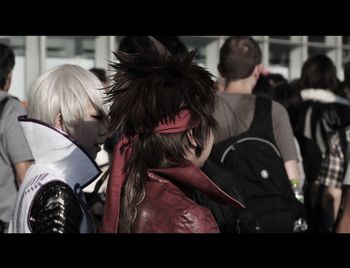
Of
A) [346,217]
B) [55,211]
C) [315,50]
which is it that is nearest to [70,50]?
[315,50]

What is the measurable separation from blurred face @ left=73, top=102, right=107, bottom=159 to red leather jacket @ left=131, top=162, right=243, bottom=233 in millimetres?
567

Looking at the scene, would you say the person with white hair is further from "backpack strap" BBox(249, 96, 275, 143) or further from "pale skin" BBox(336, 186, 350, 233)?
"backpack strap" BBox(249, 96, 275, 143)

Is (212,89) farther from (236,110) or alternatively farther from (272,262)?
(236,110)

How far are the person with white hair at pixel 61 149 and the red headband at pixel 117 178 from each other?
0.16 metres

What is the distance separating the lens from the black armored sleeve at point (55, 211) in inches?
99.0

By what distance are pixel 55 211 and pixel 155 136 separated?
1.36 ft

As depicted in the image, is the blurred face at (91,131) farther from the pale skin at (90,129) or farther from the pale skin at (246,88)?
the pale skin at (246,88)

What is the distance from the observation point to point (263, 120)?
4.36 metres

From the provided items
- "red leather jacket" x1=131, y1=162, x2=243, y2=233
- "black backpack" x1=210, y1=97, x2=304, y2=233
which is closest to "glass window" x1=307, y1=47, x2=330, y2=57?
"black backpack" x1=210, y1=97, x2=304, y2=233

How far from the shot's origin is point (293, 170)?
4.81m

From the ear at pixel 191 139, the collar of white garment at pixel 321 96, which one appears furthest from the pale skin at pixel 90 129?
the collar of white garment at pixel 321 96
